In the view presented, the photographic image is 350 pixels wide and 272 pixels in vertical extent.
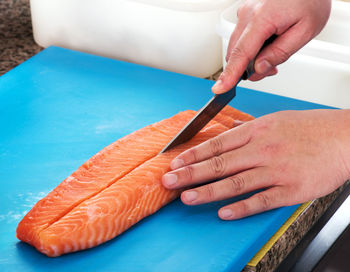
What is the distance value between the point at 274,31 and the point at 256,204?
69 cm

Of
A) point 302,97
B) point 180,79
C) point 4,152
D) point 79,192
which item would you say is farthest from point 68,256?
point 302,97

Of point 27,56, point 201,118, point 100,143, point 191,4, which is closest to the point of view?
point 201,118

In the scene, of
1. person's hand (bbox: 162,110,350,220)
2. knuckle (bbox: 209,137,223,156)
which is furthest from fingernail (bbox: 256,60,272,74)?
knuckle (bbox: 209,137,223,156)

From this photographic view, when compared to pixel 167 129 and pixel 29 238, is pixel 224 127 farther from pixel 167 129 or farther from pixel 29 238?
pixel 29 238

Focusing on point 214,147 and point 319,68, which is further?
point 319,68

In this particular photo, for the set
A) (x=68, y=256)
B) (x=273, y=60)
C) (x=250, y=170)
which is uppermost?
(x=273, y=60)

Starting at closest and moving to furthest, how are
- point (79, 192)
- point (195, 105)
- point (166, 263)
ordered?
point (166, 263), point (79, 192), point (195, 105)

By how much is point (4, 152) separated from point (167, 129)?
61 cm

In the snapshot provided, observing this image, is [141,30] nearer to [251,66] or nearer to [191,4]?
[191,4]

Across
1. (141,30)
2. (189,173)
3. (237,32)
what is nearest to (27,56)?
(141,30)

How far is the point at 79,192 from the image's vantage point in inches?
69.0

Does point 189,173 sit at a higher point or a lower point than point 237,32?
lower

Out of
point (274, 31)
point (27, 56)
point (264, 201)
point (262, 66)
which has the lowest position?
point (27, 56)

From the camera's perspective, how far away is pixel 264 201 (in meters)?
1.73
